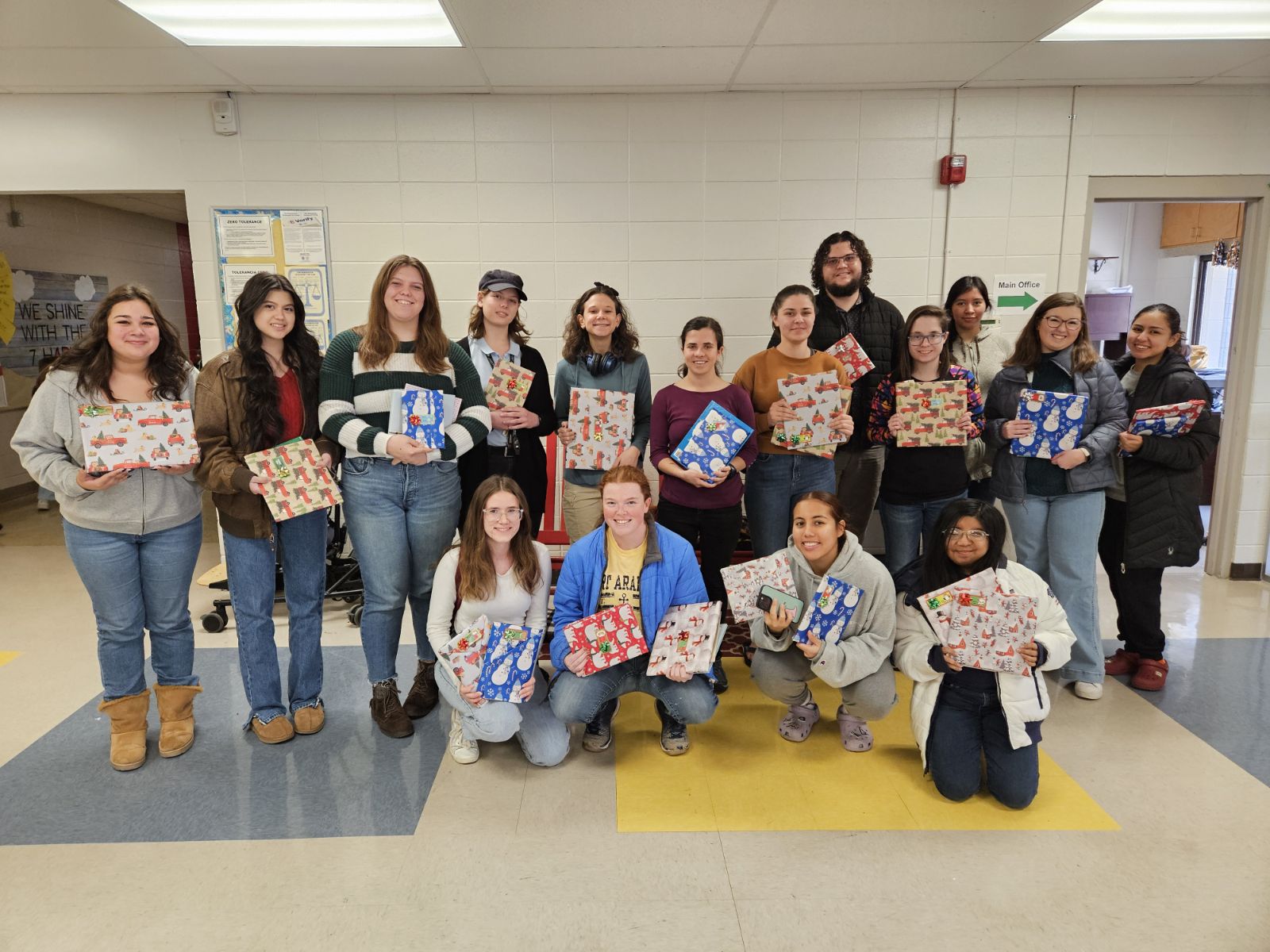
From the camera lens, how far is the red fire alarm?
13.2 ft

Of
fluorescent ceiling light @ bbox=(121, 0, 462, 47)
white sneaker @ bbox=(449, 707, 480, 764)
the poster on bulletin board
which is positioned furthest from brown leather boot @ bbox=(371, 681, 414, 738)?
fluorescent ceiling light @ bbox=(121, 0, 462, 47)

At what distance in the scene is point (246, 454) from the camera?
2.40 m

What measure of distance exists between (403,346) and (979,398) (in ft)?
7.22

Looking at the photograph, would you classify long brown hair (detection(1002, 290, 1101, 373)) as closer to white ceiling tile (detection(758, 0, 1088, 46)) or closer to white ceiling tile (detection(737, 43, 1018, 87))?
white ceiling tile (detection(758, 0, 1088, 46))

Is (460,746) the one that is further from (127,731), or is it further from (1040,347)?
(1040,347)

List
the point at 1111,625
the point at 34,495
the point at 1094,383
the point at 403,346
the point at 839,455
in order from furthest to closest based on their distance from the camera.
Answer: the point at 34,495 → the point at 1111,625 → the point at 839,455 → the point at 1094,383 → the point at 403,346

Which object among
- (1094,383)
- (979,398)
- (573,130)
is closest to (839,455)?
(979,398)

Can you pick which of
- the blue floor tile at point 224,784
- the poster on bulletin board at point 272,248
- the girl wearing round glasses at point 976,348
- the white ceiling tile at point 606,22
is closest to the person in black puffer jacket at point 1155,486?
the girl wearing round glasses at point 976,348

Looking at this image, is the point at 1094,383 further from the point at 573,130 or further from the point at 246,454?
the point at 246,454

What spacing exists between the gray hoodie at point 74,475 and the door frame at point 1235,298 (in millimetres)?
4516

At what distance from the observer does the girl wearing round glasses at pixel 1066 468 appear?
2.87 metres

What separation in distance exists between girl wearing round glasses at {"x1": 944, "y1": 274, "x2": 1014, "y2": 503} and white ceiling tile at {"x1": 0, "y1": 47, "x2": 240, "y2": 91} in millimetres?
3516

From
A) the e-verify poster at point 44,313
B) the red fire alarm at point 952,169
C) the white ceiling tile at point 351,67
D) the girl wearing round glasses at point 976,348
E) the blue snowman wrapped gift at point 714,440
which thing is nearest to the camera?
the blue snowman wrapped gift at point 714,440

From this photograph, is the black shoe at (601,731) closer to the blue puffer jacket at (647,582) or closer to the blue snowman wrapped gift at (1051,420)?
the blue puffer jacket at (647,582)
